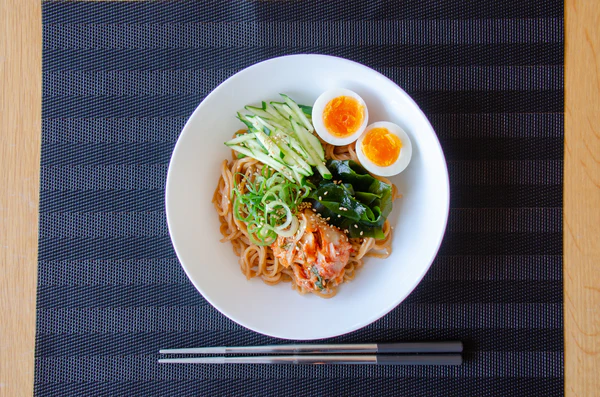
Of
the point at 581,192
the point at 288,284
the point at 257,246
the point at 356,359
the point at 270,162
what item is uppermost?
the point at 270,162

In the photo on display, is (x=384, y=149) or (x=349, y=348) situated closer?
(x=384, y=149)

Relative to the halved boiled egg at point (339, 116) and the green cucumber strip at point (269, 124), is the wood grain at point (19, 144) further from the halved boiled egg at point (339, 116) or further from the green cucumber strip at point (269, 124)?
the halved boiled egg at point (339, 116)

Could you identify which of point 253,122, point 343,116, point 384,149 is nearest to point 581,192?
point 384,149

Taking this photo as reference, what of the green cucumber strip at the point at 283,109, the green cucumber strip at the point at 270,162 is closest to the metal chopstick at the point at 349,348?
the green cucumber strip at the point at 270,162

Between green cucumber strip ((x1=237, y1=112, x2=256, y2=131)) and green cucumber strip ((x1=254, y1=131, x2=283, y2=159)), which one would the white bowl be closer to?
green cucumber strip ((x1=237, y1=112, x2=256, y2=131))

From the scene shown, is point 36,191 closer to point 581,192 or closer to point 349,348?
point 349,348

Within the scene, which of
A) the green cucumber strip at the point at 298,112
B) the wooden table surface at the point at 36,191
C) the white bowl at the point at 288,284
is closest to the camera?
the white bowl at the point at 288,284

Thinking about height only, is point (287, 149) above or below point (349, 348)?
above
